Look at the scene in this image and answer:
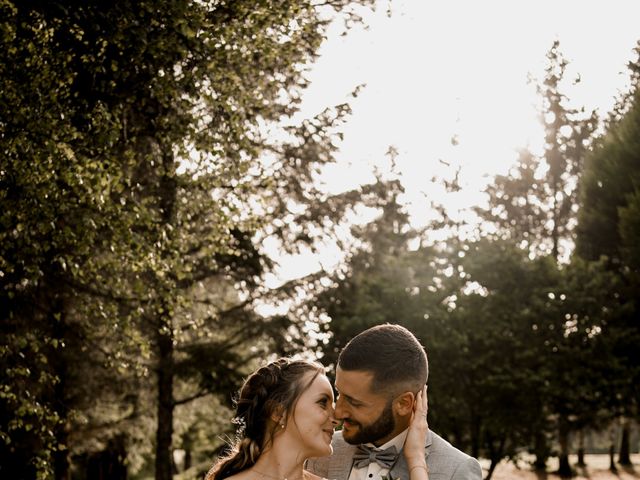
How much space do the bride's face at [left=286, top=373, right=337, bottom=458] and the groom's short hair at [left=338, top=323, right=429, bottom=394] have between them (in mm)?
484

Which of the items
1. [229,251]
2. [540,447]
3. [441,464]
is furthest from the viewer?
[540,447]

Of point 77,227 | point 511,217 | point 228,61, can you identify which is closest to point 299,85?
point 228,61

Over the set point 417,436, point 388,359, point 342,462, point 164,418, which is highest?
point 388,359

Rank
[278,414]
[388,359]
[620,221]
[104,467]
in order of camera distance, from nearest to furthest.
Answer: [388,359], [278,414], [620,221], [104,467]

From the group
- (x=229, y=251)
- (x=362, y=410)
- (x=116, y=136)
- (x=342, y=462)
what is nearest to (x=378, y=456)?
(x=362, y=410)

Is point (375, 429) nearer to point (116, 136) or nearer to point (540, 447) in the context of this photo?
point (116, 136)

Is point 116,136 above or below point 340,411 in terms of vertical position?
above

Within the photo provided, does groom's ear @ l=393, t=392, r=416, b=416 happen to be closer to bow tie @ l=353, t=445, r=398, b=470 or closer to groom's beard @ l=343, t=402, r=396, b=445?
groom's beard @ l=343, t=402, r=396, b=445

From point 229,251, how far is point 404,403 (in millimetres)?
8517

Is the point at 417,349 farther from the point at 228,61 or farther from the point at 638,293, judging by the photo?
the point at 638,293

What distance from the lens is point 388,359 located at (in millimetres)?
4309

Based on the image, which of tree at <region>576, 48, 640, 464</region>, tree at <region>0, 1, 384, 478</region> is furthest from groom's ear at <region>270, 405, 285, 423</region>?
tree at <region>576, 48, 640, 464</region>

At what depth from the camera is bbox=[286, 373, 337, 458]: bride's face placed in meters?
4.71

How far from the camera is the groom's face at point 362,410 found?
4316mm
